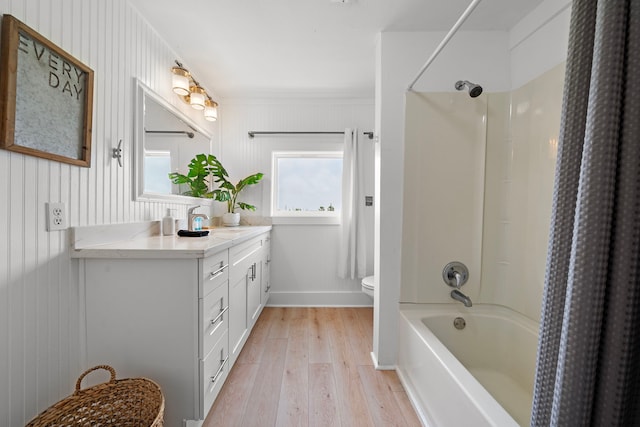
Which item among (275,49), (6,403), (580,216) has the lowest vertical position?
(6,403)

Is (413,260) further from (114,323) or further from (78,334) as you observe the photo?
(78,334)

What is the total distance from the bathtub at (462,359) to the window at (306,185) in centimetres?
157

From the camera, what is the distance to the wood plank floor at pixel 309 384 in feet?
4.51

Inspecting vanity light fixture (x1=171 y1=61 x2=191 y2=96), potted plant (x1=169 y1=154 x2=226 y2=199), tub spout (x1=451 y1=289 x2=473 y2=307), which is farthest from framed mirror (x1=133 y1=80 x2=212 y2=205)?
tub spout (x1=451 y1=289 x2=473 y2=307)

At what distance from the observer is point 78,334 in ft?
4.02

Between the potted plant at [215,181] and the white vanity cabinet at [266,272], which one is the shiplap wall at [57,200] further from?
the white vanity cabinet at [266,272]

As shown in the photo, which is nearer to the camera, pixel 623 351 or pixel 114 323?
pixel 623 351

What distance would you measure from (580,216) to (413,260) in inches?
50.9

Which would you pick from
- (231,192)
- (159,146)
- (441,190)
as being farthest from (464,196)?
(231,192)

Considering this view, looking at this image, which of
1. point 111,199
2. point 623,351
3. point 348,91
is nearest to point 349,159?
point 348,91

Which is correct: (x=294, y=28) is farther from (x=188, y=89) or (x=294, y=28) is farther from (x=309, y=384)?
(x=309, y=384)

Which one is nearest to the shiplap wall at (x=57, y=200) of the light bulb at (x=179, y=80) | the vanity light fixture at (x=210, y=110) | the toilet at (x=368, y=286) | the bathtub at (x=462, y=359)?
the light bulb at (x=179, y=80)

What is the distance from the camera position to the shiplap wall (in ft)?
3.19

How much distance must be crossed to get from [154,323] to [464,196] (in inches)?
73.4
